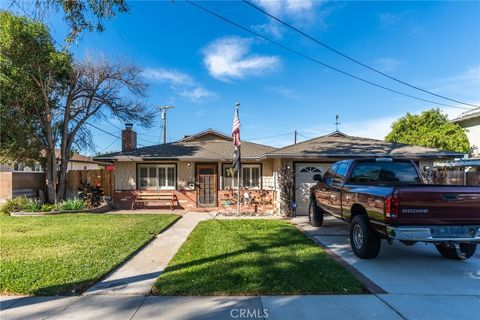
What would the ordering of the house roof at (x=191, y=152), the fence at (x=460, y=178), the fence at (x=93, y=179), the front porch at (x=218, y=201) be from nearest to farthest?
the fence at (x=460, y=178) → the front porch at (x=218, y=201) → the house roof at (x=191, y=152) → the fence at (x=93, y=179)

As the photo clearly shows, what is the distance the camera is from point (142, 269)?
581 centimetres

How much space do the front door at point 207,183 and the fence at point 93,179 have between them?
4.63 meters

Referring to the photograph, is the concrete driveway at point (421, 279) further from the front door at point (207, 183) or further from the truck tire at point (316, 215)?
the front door at point (207, 183)

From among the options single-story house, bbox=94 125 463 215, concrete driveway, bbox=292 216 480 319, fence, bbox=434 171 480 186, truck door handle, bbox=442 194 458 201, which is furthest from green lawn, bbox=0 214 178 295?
fence, bbox=434 171 480 186

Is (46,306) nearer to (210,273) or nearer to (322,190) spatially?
(210,273)

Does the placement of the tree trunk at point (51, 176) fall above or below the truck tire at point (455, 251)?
above

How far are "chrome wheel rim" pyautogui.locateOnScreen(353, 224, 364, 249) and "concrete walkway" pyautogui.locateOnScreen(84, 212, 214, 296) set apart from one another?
3.90 m

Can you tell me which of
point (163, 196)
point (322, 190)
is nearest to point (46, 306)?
point (322, 190)

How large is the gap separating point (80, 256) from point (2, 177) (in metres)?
12.2

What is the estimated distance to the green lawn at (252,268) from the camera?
4707 millimetres

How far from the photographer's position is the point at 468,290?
480 centimetres

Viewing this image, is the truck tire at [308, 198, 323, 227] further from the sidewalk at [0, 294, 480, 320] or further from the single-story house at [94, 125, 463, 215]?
the sidewalk at [0, 294, 480, 320]

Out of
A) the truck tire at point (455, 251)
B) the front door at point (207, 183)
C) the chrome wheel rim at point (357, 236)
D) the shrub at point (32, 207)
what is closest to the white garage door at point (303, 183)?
the front door at point (207, 183)

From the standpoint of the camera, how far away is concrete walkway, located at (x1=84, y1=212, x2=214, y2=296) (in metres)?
4.79
